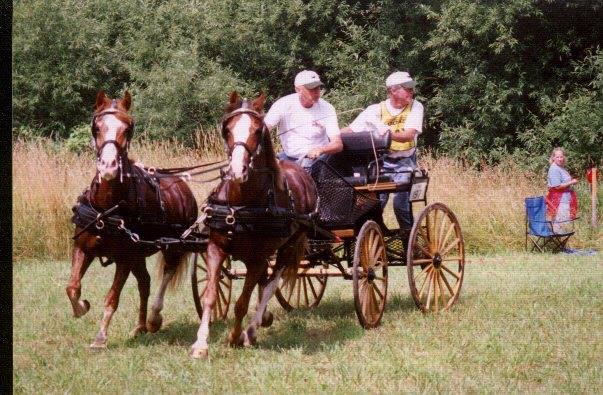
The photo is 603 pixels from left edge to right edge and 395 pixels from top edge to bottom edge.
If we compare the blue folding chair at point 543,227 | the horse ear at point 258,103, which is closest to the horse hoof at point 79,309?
the horse ear at point 258,103

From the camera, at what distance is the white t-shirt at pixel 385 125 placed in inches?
304

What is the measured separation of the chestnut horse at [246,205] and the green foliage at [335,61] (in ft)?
42.9

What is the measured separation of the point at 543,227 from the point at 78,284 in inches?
349

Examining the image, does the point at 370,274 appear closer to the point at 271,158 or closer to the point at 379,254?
the point at 379,254

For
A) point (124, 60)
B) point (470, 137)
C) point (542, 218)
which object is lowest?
point (542, 218)

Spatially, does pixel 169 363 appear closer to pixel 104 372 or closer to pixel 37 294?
pixel 104 372

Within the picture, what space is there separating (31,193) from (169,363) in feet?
24.1

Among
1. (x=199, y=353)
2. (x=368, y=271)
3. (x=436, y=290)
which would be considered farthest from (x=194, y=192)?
(x=199, y=353)

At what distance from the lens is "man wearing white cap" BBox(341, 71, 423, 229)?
305 inches

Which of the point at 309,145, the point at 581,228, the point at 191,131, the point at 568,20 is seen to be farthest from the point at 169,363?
the point at 568,20

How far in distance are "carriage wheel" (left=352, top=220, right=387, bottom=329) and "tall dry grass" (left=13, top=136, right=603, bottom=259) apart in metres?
6.08

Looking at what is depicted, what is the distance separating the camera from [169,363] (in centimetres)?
530

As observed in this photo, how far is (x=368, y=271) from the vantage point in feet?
22.2

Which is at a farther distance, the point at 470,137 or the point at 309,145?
the point at 470,137
